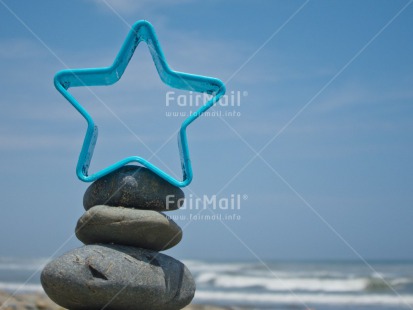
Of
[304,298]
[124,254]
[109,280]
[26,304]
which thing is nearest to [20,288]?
[304,298]

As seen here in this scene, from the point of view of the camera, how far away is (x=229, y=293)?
27141 millimetres

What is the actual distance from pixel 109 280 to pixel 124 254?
0.45 meters

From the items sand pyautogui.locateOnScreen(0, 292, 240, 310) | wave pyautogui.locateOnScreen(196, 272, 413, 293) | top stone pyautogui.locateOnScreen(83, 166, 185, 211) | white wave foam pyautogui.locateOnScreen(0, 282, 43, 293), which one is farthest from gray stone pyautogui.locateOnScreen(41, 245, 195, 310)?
wave pyautogui.locateOnScreen(196, 272, 413, 293)

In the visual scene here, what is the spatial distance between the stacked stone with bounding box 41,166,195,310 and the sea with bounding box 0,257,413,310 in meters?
11.9

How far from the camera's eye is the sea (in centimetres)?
2278

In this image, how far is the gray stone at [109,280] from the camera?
8.16 m

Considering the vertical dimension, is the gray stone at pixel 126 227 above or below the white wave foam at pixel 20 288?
below

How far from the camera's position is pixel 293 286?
3017 cm

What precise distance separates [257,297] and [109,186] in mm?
17686

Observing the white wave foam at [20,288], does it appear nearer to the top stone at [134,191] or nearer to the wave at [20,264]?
the wave at [20,264]

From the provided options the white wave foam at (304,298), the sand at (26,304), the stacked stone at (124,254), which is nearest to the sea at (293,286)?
the white wave foam at (304,298)

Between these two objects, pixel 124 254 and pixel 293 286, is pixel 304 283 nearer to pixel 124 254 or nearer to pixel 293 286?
pixel 293 286

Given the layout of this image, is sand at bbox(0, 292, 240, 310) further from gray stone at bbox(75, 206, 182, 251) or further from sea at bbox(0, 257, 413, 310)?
gray stone at bbox(75, 206, 182, 251)

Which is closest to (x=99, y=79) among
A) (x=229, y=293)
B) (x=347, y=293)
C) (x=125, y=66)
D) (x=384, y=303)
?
(x=125, y=66)
